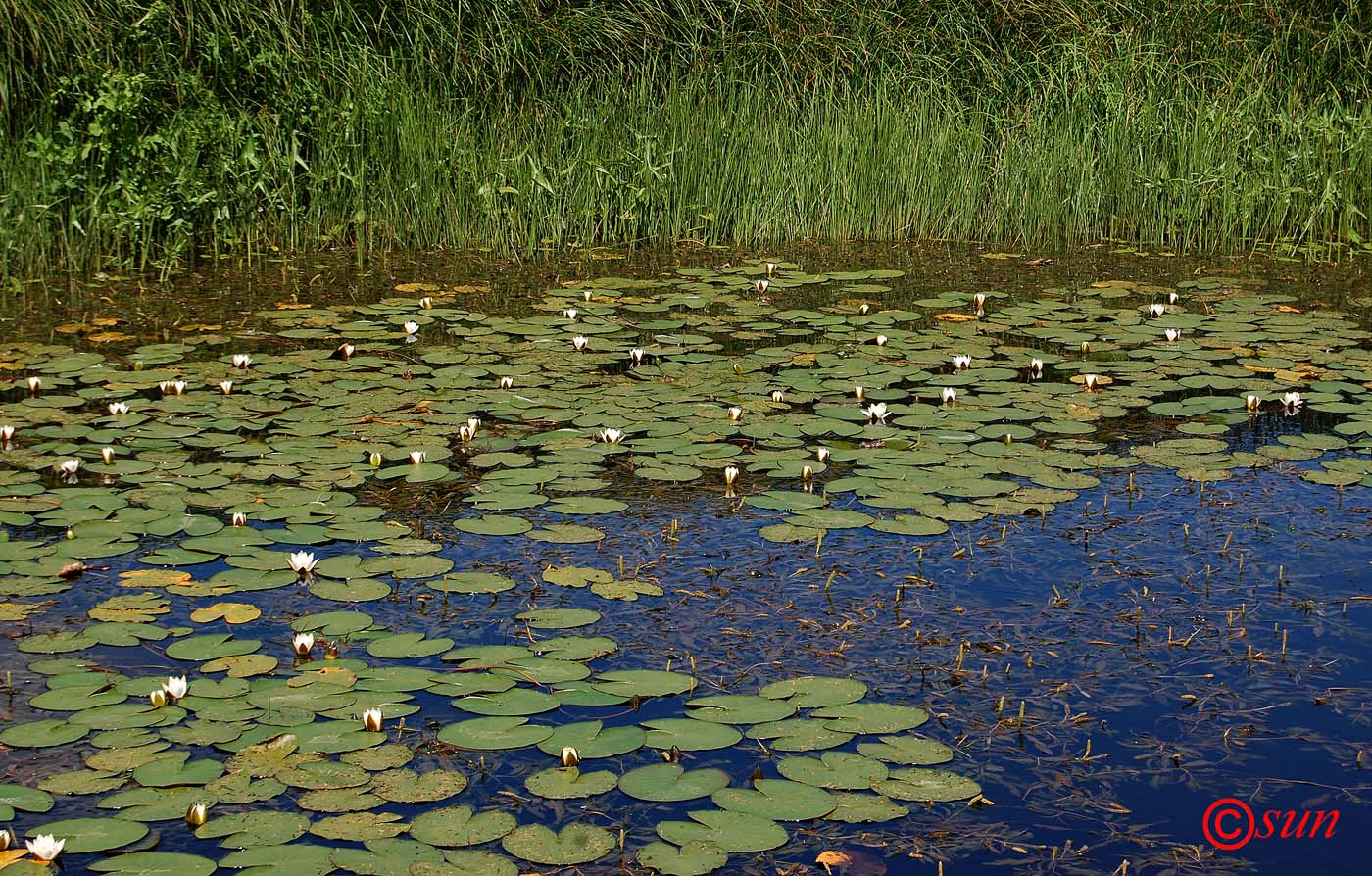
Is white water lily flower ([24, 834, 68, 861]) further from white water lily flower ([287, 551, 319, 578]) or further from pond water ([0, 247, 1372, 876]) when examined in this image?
white water lily flower ([287, 551, 319, 578])

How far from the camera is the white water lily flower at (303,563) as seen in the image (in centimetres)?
362

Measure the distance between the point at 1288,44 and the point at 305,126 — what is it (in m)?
6.11

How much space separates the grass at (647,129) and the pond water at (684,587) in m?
1.19

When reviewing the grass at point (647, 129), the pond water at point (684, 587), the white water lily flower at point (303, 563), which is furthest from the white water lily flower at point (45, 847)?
the grass at point (647, 129)

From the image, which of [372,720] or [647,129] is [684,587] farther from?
[647,129]

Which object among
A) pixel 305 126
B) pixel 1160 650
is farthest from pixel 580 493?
pixel 305 126

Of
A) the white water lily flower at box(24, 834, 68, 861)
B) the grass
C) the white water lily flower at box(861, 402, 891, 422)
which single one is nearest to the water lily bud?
the white water lily flower at box(24, 834, 68, 861)

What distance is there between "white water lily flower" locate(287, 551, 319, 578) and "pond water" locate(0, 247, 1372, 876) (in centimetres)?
3

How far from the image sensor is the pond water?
266 cm

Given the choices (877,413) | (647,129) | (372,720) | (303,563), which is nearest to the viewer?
(372,720)

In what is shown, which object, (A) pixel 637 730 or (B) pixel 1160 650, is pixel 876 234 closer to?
(B) pixel 1160 650

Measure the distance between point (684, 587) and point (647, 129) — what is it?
5.19m

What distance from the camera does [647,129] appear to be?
8.41m

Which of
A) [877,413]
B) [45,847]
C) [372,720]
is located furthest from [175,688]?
[877,413]
